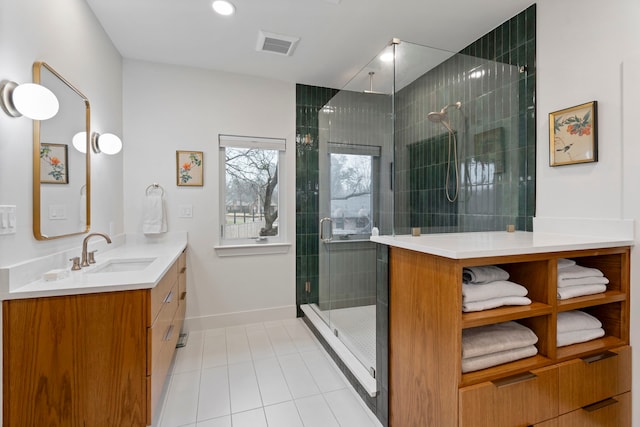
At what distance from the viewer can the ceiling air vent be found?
2.29 metres

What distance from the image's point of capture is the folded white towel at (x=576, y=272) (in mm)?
1346

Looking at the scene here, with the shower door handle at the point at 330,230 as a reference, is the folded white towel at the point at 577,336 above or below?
below

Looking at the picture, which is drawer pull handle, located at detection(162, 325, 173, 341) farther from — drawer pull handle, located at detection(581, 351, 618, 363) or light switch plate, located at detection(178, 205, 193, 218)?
drawer pull handle, located at detection(581, 351, 618, 363)

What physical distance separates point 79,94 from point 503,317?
2.60 metres

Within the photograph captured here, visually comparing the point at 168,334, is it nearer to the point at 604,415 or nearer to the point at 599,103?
the point at 604,415

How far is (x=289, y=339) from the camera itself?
2.69m

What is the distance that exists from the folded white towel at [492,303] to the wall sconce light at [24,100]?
79.9 inches

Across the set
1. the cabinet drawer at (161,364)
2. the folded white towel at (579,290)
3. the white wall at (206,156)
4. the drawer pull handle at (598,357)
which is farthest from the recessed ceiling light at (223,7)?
the drawer pull handle at (598,357)

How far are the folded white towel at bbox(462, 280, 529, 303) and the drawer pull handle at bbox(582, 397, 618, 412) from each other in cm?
60

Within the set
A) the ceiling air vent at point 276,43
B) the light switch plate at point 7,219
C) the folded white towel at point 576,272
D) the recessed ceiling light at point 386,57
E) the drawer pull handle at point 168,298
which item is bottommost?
the drawer pull handle at point 168,298

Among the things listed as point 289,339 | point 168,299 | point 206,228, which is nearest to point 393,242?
point 168,299

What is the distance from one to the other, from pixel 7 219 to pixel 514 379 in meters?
2.18

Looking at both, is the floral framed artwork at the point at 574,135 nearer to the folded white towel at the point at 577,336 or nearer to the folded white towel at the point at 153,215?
the folded white towel at the point at 577,336

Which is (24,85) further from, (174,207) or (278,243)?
(278,243)
